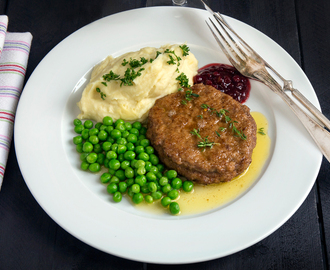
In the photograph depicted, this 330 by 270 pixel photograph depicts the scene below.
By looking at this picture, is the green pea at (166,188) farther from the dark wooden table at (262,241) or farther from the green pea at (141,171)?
the dark wooden table at (262,241)

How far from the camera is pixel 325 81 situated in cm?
657

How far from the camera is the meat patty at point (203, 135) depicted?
4.93m

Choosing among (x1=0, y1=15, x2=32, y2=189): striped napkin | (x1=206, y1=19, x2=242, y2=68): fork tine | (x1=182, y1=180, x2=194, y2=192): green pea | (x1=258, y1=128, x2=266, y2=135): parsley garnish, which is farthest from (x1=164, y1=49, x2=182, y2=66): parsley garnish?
(x1=0, y1=15, x2=32, y2=189): striped napkin

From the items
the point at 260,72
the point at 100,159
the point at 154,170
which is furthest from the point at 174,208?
the point at 260,72

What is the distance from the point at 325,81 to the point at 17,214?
6.44 m

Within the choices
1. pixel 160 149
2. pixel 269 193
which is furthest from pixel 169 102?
pixel 269 193

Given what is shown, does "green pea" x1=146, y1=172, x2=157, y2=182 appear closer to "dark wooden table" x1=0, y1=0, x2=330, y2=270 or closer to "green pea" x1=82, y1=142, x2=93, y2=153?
"green pea" x1=82, y1=142, x2=93, y2=153

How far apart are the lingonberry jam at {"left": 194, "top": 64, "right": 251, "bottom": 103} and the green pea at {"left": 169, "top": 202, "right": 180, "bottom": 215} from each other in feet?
7.96

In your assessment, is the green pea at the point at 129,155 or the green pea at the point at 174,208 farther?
the green pea at the point at 129,155

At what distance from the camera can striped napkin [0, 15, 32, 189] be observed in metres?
5.59

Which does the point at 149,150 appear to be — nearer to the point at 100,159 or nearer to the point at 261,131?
the point at 100,159

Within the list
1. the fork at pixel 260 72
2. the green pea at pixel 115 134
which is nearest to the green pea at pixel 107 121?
the green pea at pixel 115 134

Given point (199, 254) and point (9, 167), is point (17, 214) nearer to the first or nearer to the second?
point (9, 167)

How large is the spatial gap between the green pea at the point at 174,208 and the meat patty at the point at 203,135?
1.69 ft
